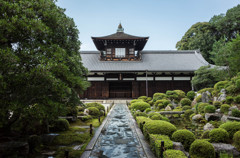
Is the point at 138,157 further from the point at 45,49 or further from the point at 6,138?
the point at 6,138

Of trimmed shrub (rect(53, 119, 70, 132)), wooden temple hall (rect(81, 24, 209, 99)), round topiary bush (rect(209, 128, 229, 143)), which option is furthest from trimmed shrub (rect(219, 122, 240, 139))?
wooden temple hall (rect(81, 24, 209, 99))

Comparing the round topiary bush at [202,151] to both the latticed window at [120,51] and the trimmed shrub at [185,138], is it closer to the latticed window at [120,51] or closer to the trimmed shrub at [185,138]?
the trimmed shrub at [185,138]

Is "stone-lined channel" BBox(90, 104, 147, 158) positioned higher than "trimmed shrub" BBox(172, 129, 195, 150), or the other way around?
"trimmed shrub" BBox(172, 129, 195, 150)

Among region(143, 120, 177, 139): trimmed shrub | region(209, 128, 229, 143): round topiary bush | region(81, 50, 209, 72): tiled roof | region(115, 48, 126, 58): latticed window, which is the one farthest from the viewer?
region(115, 48, 126, 58): latticed window

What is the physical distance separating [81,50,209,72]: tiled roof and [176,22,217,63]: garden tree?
8.35 m

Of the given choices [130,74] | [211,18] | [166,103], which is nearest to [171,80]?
[130,74]

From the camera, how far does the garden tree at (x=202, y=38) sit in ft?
113

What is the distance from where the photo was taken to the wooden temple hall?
21438mm

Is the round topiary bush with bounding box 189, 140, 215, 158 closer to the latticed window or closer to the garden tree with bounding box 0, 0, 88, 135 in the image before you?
the garden tree with bounding box 0, 0, 88, 135

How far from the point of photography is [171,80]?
21.9m

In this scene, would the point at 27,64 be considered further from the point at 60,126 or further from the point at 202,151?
the point at 202,151

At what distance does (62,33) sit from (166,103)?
35.2ft

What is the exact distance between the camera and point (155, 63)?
23.9 m

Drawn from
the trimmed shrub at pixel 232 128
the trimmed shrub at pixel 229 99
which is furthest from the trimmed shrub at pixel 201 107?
the trimmed shrub at pixel 232 128
